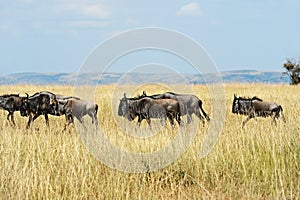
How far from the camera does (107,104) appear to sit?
632 inches

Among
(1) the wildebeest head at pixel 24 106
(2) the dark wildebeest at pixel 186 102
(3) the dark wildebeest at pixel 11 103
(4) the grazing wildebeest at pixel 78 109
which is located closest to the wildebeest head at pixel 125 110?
(2) the dark wildebeest at pixel 186 102

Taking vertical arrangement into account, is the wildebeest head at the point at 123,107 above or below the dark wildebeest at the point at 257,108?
above

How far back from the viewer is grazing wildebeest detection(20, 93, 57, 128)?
12.1 m

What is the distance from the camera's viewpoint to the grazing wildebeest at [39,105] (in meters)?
12.1

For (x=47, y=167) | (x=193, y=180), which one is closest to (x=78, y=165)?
(x=47, y=167)

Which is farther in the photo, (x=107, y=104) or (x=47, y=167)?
(x=107, y=104)

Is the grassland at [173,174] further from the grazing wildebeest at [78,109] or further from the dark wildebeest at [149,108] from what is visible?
the dark wildebeest at [149,108]

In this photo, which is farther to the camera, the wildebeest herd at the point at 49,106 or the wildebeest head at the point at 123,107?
the wildebeest head at the point at 123,107

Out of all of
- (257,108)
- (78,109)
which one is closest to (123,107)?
(78,109)

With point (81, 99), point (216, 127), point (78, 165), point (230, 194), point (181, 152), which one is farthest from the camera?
point (81, 99)

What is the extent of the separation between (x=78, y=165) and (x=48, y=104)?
272 inches

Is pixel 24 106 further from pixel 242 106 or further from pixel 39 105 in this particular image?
pixel 242 106

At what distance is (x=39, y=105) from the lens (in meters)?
12.2

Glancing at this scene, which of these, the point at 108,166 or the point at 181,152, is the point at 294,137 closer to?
the point at 181,152
